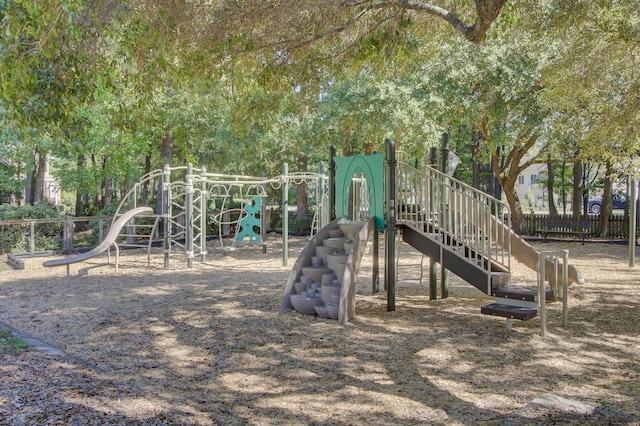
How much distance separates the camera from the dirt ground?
13.3 ft

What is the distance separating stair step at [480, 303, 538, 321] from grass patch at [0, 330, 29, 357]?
513 cm

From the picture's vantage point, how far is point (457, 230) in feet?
26.1

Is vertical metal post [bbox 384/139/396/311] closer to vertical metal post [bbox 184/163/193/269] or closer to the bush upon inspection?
vertical metal post [bbox 184/163/193/269]

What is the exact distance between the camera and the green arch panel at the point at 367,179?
8.10 meters

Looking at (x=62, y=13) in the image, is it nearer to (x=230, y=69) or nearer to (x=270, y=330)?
(x=230, y=69)

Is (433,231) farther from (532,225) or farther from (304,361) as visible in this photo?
(532,225)

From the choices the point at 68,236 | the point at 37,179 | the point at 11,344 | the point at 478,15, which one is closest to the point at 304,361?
the point at 11,344

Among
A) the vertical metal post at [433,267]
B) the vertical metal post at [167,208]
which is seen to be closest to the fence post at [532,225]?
the vertical metal post at [433,267]

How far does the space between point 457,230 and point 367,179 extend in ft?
5.09

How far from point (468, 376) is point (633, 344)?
251 cm

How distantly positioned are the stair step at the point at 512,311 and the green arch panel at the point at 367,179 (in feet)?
6.76

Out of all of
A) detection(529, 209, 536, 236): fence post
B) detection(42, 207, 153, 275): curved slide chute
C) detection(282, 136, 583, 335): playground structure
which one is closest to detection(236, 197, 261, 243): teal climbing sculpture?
detection(42, 207, 153, 275): curved slide chute

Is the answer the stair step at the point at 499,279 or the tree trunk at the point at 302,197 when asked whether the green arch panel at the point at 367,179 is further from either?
the tree trunk at the point at 302,197

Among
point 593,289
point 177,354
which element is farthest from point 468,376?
point 593,289
